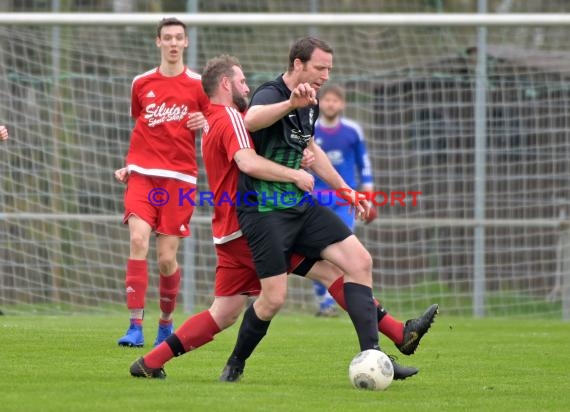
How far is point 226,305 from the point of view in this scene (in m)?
6.62

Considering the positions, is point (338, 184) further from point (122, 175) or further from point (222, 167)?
point (122, 175)

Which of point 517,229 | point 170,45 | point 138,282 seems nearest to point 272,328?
point 138,282

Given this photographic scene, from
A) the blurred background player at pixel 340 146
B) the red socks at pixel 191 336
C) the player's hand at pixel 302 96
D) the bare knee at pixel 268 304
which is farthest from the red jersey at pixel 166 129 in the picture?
the blurred background player at pixel 340 146

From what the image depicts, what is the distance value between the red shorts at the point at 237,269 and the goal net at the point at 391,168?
656 cm

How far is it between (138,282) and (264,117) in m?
3.01

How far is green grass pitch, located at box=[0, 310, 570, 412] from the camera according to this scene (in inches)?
232

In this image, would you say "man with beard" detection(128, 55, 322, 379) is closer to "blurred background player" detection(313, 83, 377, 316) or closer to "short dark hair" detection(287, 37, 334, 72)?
"short dark hair" detection(287, 37, 334, 72)

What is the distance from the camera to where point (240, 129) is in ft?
21.3

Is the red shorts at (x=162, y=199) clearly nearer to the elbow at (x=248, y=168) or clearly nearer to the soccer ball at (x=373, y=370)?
the elbow at (x=248, y=168)

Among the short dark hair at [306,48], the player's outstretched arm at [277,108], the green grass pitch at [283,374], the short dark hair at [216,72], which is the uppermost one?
the short dark hair at [306,48]

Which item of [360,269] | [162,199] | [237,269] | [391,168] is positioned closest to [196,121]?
[162,199]

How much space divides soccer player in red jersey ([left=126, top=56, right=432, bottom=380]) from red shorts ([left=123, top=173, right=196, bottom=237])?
2.15 meters

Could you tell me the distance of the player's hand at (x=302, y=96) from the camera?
6.07m

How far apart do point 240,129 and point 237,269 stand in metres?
0.79
